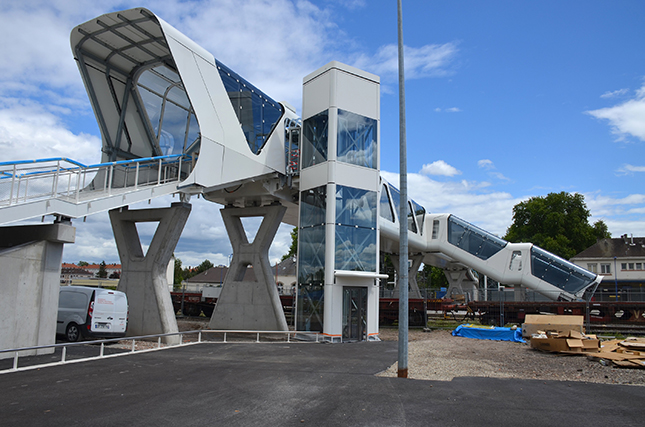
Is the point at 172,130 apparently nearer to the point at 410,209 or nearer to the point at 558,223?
the point at 410,209

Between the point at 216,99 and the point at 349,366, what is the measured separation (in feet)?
35.5

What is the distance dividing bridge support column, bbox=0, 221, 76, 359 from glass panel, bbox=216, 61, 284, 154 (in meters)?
8.33

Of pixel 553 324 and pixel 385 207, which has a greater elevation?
pixel 385 207

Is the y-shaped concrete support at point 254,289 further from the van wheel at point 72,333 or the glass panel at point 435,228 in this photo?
the glass panel at point 435,228

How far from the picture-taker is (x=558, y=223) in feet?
206

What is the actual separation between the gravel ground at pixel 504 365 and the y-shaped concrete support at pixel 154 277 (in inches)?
336

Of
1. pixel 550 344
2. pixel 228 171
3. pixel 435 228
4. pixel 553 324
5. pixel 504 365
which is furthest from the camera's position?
pixel 435 228

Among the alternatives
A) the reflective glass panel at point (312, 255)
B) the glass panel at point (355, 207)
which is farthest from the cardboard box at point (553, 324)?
the reflective glass panel at point (312, 255)

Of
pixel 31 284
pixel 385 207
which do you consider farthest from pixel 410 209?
pixel 31 284

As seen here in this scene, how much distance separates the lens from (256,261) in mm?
21547

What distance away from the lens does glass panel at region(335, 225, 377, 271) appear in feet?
59.6

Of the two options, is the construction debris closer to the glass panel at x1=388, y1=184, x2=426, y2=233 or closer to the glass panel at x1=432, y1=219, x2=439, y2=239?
the glass panel at x1=388, y1=184, x2=426, y2=233

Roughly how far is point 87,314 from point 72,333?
0.84m

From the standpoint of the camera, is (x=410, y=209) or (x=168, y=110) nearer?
(x=168, y=110)
